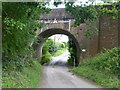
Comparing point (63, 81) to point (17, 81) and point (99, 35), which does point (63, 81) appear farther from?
point (99, 35)

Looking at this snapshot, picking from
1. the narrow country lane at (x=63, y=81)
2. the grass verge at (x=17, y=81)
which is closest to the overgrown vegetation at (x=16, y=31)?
the grass verge at (x=17, y=81)

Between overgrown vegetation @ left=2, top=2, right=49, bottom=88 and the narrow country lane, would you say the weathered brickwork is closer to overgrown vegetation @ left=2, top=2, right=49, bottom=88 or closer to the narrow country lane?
the narrow country lane

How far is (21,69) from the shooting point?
8.01 metres

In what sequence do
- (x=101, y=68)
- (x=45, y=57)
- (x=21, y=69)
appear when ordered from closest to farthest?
(x=21, y=69) < (x=101, y=68) < (x=45, y=57)

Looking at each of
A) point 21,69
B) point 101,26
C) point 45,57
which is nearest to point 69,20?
point 101,26

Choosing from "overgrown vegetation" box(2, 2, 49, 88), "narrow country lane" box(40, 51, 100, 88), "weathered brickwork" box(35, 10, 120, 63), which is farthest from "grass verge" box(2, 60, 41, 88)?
"weathered brickwork" box(35, 10, 120, 63)

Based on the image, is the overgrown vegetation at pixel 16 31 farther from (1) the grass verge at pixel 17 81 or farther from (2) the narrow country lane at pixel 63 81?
(2) the narrow country lane at pixel 63 81

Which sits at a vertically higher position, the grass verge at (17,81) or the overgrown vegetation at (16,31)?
the overgrown vegetation at (16,31)

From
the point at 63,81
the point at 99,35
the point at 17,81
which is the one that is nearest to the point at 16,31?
the point at 17,81

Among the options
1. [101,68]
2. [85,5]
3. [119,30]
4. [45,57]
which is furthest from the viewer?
[45,57]

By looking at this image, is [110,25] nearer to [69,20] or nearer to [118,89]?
[69,20]

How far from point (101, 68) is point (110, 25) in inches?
155

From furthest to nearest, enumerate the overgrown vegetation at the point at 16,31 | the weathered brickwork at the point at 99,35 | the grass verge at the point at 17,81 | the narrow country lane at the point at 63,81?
the weathered brickwork at the point at 99,35 < the narrow country lane at the point at 63,81 < the grass verge at the point at 17,81 < the overgrown vegetation at the point at 16,31

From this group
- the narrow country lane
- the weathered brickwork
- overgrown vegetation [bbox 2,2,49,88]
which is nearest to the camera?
overgrown vegetation [bbox 2,2,49,88]
